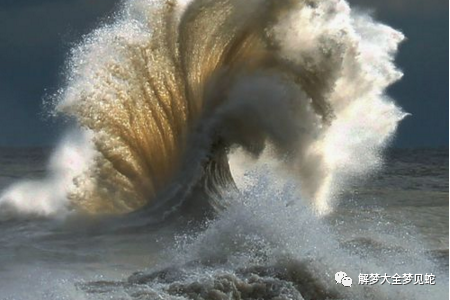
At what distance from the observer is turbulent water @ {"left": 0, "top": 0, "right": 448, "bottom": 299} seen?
11.0m

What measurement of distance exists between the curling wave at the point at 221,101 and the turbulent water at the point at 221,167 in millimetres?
37

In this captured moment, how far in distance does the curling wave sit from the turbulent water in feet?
0.12

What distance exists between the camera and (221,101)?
17.0 meters

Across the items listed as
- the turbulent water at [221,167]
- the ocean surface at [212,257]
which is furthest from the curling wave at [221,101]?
the ocean surface at [212,257]

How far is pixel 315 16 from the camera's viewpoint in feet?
54.1

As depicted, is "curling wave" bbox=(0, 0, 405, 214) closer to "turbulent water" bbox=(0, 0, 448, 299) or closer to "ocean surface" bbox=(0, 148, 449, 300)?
"turbulent water" bbox=(0, 0, 448, 299)

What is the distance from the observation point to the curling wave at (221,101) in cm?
1639

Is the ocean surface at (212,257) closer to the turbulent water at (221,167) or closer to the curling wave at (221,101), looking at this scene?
the turbulent water at (221,167)

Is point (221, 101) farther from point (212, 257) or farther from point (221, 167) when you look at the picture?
point (212, 257)

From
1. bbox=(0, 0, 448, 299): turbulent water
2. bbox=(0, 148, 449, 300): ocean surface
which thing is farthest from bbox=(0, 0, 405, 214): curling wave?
bbox=(0, 148, 449, 300): ocean surface

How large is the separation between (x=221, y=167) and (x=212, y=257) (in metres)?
5.68

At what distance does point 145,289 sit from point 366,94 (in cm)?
906

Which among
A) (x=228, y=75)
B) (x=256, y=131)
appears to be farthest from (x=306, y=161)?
(x=228, y=75)

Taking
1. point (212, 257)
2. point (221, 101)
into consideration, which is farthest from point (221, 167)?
point (212, 257)
